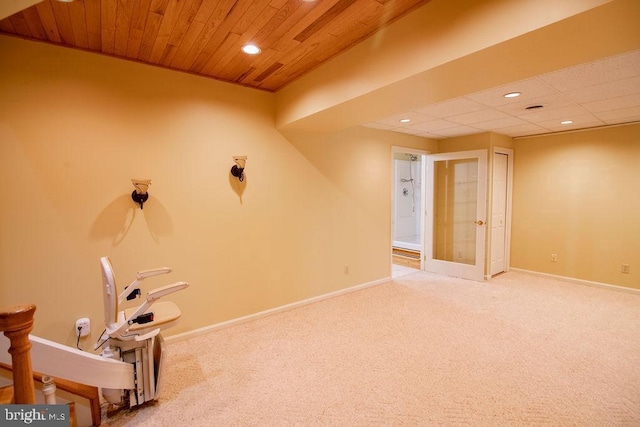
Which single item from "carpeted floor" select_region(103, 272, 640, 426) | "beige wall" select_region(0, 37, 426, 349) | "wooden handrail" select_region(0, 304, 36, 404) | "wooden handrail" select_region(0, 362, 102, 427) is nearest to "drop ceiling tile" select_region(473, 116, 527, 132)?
"beige wall" select_region(0, 37, 426, 349)

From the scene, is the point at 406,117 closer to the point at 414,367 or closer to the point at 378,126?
the point at 378,126

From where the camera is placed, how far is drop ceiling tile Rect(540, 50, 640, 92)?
224 cm

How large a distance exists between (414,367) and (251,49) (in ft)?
9.67

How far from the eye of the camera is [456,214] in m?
5.35

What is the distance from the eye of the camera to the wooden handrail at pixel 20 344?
0.92m

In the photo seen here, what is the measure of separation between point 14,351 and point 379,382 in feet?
7.05

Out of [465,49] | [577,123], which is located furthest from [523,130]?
[465,49]

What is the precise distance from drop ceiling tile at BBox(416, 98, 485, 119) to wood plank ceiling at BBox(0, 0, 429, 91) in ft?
4.75

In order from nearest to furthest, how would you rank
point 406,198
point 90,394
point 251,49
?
1. point 90,394
2. point 251,49
3. point 406,198

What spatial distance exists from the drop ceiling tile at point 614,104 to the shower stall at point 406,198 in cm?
459

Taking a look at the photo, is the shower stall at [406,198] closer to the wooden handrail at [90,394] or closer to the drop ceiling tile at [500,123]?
the drop ceiling tile at [500,123]

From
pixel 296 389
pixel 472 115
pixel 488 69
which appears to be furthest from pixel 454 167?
pixel 296 389

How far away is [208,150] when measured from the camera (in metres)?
3.03

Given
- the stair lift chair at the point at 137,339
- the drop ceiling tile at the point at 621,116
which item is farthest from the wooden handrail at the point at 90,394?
the drop ceiling tile at the point at 621,116
